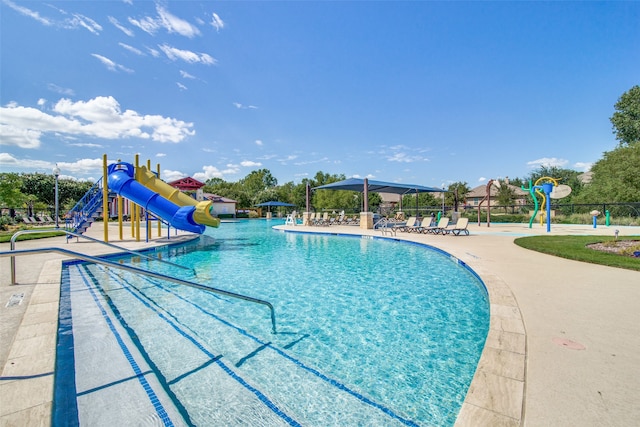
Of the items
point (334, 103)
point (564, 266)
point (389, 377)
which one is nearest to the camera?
point (389, 377)

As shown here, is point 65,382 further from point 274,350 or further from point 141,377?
point 274,350

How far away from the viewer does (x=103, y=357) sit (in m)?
2.93

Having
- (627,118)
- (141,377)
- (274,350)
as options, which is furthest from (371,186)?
(627,118)

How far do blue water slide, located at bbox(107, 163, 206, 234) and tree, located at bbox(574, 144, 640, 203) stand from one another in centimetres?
3192

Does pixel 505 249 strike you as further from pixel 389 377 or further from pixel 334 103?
pixel 334 103

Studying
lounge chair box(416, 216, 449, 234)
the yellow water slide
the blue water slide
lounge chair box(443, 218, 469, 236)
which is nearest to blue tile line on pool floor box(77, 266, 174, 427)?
the blue water slide

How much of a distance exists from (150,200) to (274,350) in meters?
9.42

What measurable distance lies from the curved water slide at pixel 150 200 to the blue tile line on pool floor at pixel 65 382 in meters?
6.53

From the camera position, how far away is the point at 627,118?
3228 centimetres

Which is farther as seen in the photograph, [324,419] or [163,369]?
[163,369]

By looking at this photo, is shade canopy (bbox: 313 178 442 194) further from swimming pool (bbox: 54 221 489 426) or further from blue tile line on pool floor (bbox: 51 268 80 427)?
blue tile line on pool floor (bbox: 51 268 80 427)

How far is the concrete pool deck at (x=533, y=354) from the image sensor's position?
5.83 ft

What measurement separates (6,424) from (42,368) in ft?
2.47

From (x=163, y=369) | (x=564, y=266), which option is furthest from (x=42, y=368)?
(x=564, y=266)
